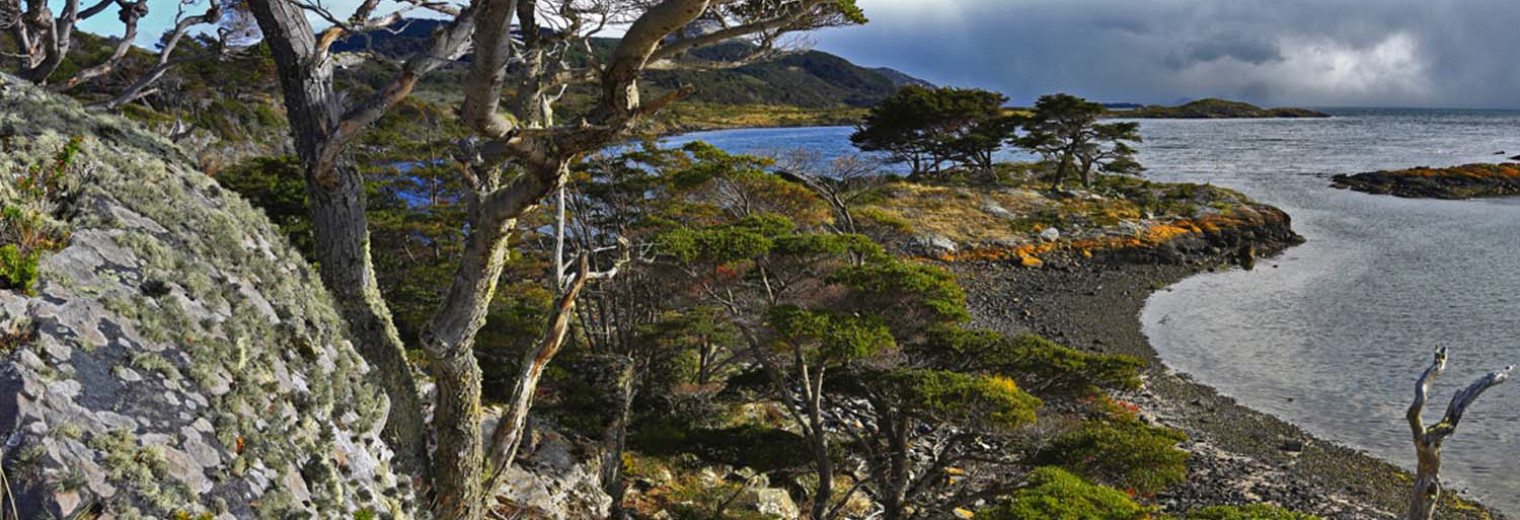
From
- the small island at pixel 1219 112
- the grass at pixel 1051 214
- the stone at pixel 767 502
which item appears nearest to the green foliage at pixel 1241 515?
the stone at pixel 767 502

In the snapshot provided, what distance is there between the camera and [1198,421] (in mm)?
15383

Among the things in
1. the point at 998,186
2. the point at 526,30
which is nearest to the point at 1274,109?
the point at 998,186

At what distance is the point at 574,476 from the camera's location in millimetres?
8664

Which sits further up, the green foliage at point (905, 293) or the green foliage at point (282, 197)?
the green foliage at point (282, 197)

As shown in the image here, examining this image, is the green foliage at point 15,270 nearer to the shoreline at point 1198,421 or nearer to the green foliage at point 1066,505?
the green foliage at point 1066,505

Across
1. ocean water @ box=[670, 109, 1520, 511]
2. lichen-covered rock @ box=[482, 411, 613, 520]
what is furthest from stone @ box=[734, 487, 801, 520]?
ocean water @ box=[670, 109, 1520, 511]

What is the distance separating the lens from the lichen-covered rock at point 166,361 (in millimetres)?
2014

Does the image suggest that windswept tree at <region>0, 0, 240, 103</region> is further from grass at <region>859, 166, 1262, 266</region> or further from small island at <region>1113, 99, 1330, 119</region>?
small island at <region>1113, 99, 1330, 119</region>

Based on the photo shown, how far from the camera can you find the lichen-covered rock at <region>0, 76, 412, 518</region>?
6.61ft

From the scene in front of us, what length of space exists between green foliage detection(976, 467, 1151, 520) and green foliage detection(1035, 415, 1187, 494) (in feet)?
3.27

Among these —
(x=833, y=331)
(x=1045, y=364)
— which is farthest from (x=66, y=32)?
(x=1045, y=364)

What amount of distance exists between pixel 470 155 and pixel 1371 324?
24517 millimetres

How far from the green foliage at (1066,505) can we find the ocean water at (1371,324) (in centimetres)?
1012

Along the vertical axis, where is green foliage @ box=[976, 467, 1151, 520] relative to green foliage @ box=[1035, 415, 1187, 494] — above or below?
above
